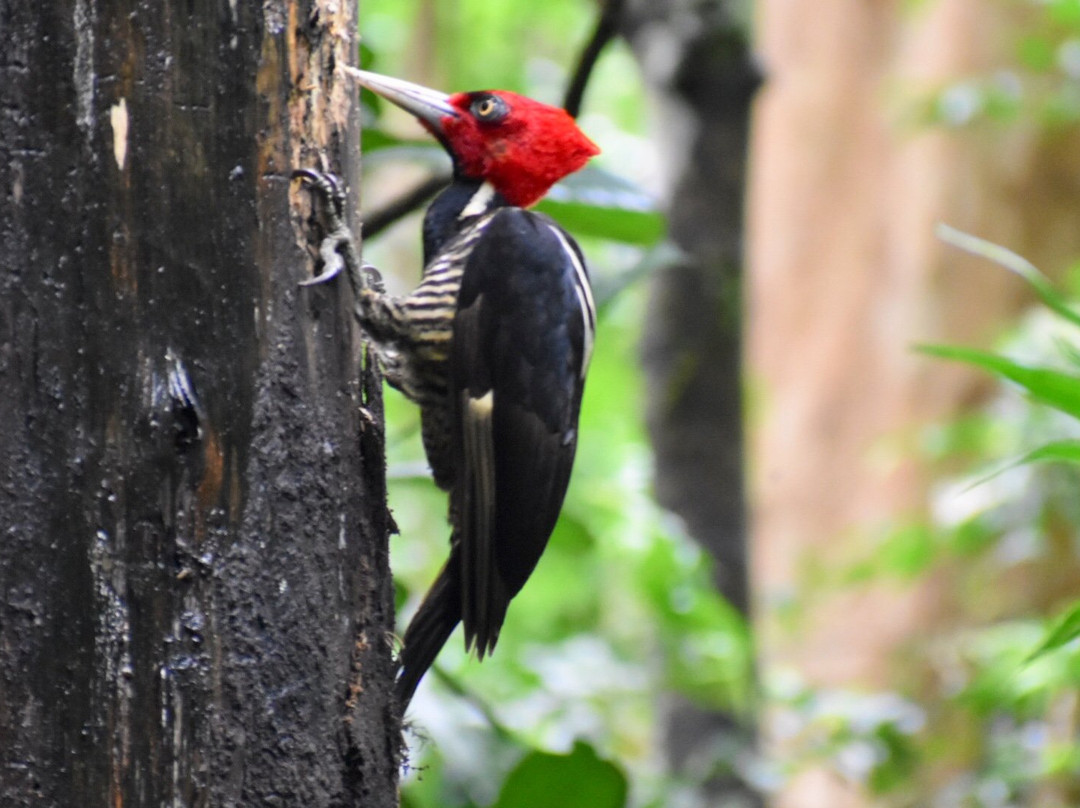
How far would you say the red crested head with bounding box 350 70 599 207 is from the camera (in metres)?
2.45

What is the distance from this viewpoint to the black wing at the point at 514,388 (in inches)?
79.4

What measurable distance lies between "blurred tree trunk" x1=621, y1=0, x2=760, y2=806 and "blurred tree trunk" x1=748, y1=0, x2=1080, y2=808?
9.37 feet

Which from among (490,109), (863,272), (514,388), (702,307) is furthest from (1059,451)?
(863,272)

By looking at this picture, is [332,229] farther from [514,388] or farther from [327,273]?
[514,388]

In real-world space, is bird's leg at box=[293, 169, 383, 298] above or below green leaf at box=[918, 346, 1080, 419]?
above

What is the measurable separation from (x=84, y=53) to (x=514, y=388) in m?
0.94

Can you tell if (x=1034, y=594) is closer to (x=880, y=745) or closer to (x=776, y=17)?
(x=880, y=745)

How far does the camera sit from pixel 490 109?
2.47 metres

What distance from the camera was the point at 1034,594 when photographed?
267 inches

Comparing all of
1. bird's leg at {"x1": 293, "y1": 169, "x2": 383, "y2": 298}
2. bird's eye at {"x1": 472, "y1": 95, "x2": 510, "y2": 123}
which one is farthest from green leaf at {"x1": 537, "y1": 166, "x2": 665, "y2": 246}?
bird's leg at {"x1": 293, "y1": 169, "x2": 383, "y2": 298}

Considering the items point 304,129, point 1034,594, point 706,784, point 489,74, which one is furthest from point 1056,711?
point 489,74

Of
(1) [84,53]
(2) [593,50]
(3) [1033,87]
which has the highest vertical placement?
(3) [1033,87]

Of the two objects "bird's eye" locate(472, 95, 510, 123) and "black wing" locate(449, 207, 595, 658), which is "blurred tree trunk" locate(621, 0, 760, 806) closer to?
"bird's eye" locate(472, 95, 510, 123)

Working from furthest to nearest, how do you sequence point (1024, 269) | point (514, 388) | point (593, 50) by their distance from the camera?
point (593, 50)
point (514, 388)
point (1024, 269)
